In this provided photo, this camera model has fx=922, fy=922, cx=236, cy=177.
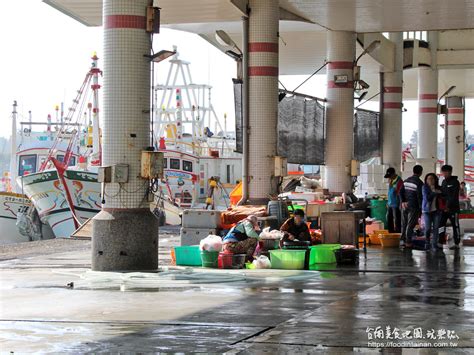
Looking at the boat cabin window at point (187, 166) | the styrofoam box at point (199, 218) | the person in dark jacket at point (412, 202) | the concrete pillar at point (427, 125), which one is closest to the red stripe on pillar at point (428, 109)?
the concrete pillar at point (427, 125)

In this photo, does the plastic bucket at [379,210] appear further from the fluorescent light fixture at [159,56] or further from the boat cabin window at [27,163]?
the boat cabin window at [27,163]

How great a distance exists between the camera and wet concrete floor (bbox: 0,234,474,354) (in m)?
8.15

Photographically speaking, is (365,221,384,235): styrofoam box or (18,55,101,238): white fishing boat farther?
(18,55,101,238): white fishing boat

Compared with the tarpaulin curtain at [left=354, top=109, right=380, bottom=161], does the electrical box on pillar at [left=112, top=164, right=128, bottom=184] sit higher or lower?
lower

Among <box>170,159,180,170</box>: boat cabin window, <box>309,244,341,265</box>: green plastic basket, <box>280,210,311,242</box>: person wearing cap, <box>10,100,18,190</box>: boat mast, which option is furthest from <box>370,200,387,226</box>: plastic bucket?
<box>10,100,18,190</box>: boat mast

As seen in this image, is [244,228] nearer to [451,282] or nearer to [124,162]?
[124,162]

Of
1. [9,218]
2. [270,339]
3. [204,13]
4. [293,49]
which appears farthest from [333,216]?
[9,218]

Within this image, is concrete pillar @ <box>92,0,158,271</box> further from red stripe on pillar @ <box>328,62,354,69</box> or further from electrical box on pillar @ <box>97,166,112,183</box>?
red stripe on pillar @ <box>328,62,354,69</box>

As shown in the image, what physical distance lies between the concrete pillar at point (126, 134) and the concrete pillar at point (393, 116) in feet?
64.7

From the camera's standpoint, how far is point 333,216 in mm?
18531

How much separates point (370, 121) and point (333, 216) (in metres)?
14.9

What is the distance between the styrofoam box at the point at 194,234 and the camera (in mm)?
17812

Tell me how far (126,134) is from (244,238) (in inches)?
106

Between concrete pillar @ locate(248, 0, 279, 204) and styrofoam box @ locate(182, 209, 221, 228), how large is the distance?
4.27 m
